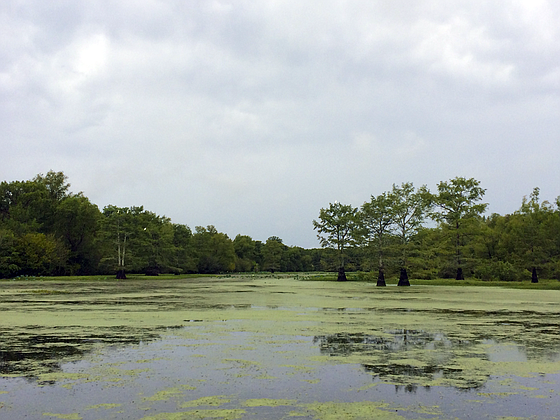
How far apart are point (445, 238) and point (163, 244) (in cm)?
5173

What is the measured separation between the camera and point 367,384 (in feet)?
26.8

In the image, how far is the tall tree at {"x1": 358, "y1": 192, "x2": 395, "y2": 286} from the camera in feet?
163

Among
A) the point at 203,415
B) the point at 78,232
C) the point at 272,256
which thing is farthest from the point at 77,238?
the point at 203,415

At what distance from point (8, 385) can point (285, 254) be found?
15380cm

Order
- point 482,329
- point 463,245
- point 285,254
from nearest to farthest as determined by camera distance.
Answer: point 482,329, point 463,245, point 285,254

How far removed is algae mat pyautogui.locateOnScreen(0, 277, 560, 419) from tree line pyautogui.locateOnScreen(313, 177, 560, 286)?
33.0m

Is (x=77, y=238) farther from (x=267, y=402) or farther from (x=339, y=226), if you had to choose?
(x=267, y=402)

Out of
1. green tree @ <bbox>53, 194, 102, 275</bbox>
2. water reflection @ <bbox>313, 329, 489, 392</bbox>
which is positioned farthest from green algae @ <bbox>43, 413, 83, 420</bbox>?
green tree @ <bbox>53, 194, 102, 275</bbox>

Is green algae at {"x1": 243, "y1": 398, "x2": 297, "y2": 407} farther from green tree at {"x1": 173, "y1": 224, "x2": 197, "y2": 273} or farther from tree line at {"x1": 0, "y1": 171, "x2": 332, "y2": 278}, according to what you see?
green tree at {"x1": 173, "y1": 224, "x2": 197, "y2": 273}

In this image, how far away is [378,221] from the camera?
49.8 m

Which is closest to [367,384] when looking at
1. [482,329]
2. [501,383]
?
[501,383]

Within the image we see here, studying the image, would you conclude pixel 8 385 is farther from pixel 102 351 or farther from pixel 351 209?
pixel 351 209

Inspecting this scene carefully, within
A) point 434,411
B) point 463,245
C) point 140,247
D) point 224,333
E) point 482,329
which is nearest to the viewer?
point 434,411

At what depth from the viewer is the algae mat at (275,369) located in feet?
22.4
